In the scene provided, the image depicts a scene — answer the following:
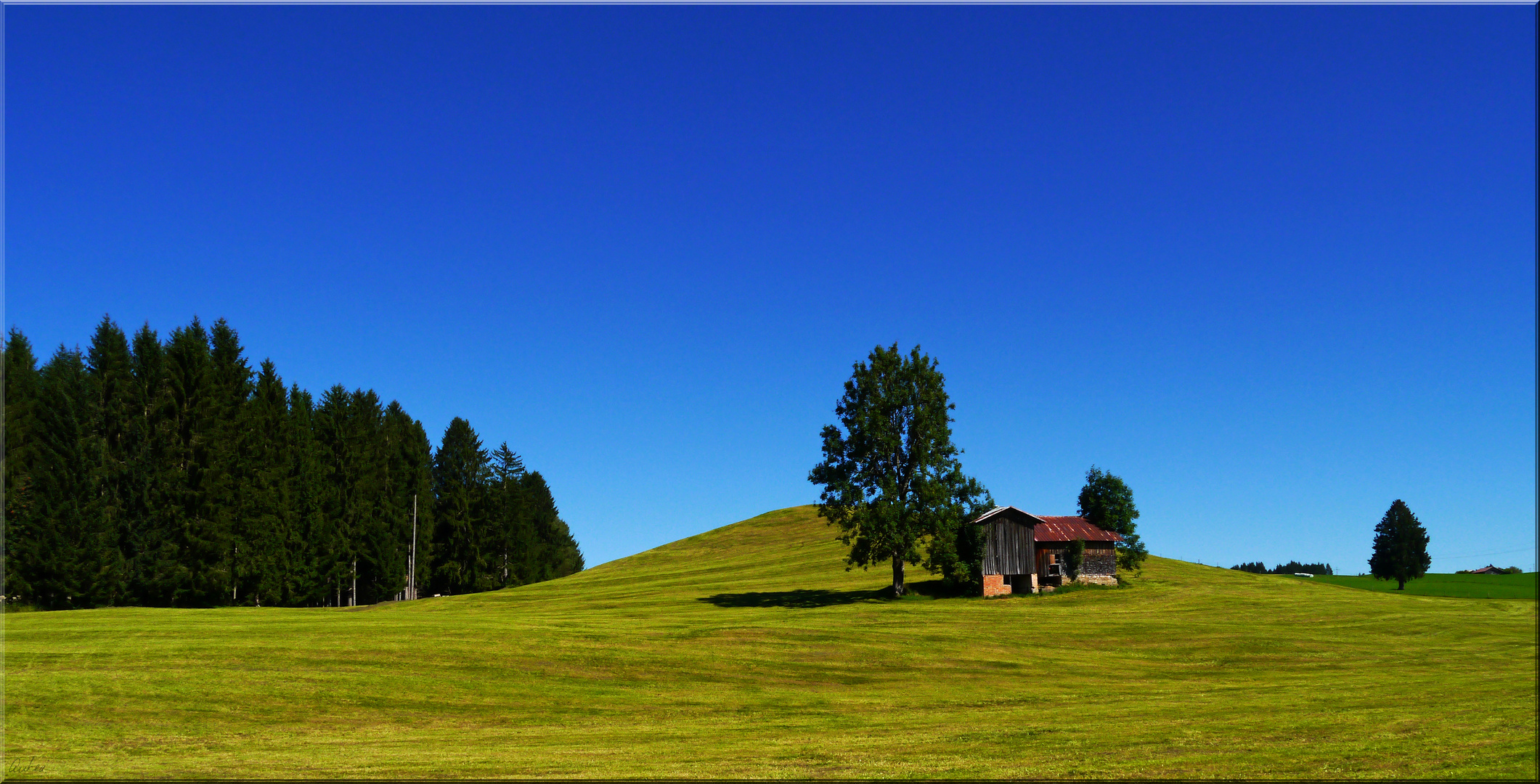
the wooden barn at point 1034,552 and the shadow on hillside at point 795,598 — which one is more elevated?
the wooden barn at point 1034,552

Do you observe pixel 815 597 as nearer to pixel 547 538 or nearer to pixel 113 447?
pixel 113 447

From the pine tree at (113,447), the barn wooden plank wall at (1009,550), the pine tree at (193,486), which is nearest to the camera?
the pine tree at (113,447)

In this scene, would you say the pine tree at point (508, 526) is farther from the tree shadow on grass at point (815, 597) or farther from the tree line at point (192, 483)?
the tree shadow on grass at point (815, 597)

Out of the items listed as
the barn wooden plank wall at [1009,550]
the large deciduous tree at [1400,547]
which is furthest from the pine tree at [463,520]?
the large deciduous tree at [1400,547]

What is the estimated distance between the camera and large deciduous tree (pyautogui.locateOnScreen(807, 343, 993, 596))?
258ft

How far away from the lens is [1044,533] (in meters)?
84.2

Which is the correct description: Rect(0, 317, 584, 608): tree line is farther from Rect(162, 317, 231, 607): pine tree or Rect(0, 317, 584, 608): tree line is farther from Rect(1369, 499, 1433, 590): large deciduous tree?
Rect(1369, 499, 1433, 590): large deciduous tree

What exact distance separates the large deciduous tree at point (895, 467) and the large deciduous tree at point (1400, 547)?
49159 mm

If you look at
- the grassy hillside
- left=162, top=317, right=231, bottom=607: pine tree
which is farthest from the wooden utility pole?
the grassy hillside

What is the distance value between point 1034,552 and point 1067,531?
4020mm

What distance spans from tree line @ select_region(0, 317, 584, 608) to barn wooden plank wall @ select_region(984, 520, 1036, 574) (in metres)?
60.7

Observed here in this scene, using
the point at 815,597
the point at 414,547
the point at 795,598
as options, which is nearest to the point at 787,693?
the point at 795,598

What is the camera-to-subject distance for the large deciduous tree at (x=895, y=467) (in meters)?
78.6

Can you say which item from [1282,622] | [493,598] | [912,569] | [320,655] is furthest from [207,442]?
[1282,622]
